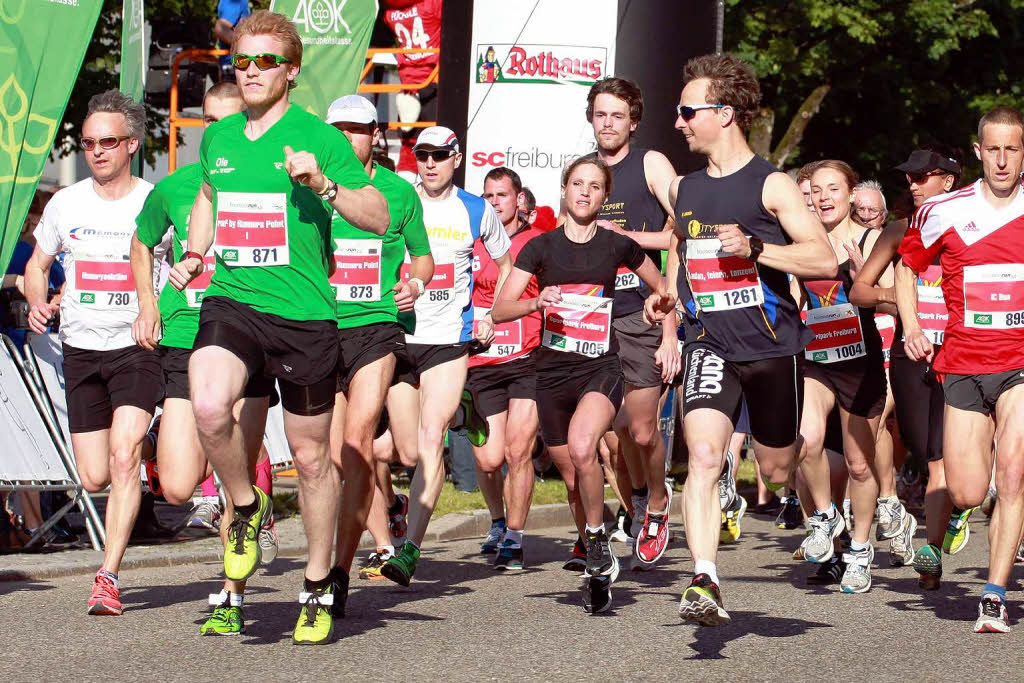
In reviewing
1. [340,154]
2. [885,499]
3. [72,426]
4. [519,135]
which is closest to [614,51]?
[519,135]

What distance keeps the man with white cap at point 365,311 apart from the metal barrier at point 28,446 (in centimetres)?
245

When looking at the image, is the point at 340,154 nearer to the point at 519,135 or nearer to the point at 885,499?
the point at 885,499

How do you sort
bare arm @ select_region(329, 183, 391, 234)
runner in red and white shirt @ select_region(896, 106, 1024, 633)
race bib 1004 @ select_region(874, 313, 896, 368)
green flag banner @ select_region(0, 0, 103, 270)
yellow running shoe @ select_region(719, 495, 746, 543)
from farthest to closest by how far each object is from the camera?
yellow running shoe @ select_region(719, 495, 746, 543), race bib 1004 @ select_region(874, 313, 896, 368), green flag banner @ select_region(0, 0, 103, 270), runner in red and white shirt @ select_region(896, 106, 1024, 633), bare arm @ select_region(329, 183, 391, 234)

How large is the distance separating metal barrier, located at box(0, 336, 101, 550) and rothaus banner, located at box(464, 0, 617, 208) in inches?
205

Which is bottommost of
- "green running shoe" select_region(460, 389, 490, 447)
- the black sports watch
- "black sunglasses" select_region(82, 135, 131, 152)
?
"green running shoe" select_region(460, 389, 490, 447)

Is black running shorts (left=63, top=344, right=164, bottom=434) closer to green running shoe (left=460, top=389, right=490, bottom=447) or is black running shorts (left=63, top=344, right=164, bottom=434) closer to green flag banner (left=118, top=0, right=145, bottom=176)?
green running shoe (left=460, top=389, right=490, bottom=447)

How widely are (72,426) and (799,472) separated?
3.98m

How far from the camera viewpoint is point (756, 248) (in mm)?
7289

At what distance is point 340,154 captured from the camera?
23.6 feet

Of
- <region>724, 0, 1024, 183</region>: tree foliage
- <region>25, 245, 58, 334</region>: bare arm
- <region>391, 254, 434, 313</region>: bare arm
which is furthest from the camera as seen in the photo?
<region>724, 0, 1024, 183</region>: tree foliage

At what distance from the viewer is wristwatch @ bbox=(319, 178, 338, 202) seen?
686 cm

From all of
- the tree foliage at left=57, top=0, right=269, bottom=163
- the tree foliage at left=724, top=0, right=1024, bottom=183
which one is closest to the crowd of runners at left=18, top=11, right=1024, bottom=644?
the tree foliage at left=57, top=0, right=269, bottom=163

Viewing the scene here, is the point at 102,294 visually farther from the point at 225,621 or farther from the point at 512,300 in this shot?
the point at 225,621

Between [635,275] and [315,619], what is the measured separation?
337cm
